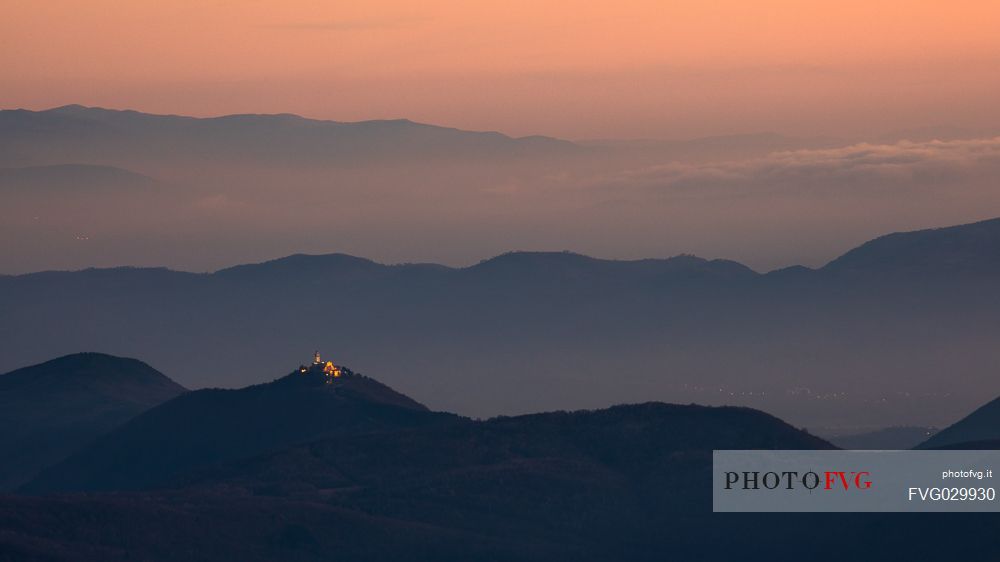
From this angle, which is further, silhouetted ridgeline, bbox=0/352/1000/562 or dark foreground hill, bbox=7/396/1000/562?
silhouetted ridgeline, bbox=0/352/1000/562

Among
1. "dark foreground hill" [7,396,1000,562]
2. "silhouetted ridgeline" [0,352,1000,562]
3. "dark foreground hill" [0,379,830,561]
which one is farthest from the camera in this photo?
"dark foreground hill" [0,379,830,561]

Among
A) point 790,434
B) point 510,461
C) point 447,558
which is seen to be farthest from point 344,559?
point 790,434

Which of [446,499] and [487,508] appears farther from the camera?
[446,499]

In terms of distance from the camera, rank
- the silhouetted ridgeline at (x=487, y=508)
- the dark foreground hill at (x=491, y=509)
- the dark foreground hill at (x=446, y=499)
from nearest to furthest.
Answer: the dark foreground hill at (x=491, y=509), the silhouetted ridgeline at (x=487, y=508), the dark foreground hill at (x=446, y=499)

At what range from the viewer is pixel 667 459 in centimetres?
15838

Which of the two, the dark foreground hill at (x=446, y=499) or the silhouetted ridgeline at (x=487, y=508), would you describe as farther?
the dark foreground hill at (x=446, y=499)

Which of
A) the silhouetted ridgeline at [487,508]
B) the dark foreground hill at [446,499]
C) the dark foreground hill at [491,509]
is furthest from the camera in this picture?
the dark foreground hill at [446,499]

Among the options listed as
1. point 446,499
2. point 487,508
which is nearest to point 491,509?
point 487,508

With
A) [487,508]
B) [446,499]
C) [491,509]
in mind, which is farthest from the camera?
[446,499]

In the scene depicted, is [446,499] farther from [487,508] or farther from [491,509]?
[491,509]

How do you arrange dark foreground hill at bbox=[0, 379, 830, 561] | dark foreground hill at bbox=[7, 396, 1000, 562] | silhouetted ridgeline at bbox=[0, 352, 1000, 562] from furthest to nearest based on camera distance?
dark foreground hill at bbox=[0, 379, 830, 561]
silhouetted ridgeline at bbox=[0, 352, 1000, 562]
dark foreground hill at bbox=[7, 396, 1000, 562]

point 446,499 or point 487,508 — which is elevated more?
point 446,499

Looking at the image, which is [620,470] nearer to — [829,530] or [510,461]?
[510,461]

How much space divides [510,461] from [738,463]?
1921cm
